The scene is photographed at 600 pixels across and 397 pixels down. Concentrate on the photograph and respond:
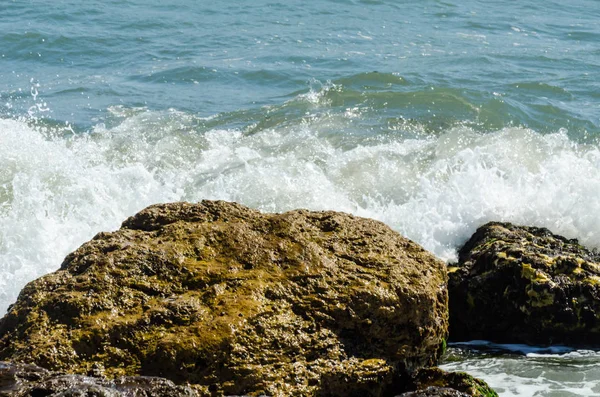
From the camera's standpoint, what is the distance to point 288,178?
8.78 meters

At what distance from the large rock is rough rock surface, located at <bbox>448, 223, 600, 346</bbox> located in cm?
95

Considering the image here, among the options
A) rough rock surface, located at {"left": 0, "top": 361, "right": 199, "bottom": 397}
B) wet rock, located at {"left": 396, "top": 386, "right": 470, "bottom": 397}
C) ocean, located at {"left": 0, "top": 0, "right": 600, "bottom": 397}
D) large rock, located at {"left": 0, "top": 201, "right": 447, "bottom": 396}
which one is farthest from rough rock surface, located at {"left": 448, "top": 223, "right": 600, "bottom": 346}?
rough rock surface, located at {"left": 0, "top": 361, "right": 199, "bottom": 397}

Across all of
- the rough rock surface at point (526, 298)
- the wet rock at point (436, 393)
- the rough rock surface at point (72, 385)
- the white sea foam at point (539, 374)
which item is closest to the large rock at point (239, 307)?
the rough rock surface at point (72, 385)

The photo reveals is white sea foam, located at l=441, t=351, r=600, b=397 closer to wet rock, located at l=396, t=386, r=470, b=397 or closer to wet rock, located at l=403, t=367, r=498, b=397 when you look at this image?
wet rock, located at l=403, t=367, r=498, b=397

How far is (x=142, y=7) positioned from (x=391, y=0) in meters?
5.78

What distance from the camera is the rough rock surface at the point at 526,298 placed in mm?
5355

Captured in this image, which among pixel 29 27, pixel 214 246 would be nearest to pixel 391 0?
pixel 29 27

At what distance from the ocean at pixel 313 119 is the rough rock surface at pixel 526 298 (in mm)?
150

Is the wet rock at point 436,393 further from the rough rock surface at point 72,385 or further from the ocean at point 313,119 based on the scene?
the ocean at point 313,119

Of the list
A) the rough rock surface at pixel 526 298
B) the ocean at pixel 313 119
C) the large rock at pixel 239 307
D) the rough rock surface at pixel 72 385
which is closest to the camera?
the rough rock surface at pixel 72 385

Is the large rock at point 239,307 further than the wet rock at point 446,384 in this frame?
Yes

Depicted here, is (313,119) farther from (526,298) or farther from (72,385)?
(72,385)

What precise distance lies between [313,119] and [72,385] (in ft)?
26.8

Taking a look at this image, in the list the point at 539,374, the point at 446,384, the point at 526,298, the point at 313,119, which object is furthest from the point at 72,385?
the point at 313,119
